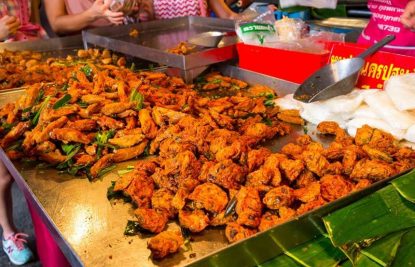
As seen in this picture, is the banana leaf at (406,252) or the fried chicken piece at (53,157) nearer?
the banana leaf at (406,252)

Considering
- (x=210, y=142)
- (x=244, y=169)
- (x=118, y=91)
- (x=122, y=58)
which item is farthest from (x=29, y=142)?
(x=122, y=58)

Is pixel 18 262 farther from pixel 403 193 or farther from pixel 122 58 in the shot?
pixel 403 193

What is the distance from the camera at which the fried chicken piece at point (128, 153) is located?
191 cm

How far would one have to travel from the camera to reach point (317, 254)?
134 centimetres

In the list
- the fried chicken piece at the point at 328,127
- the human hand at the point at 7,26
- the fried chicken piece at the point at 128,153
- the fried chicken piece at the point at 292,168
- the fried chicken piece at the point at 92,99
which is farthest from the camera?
the human hand at the point at 7,26

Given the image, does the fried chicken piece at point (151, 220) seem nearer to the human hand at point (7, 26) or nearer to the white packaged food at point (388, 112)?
the white packaged food at point (388, 112)

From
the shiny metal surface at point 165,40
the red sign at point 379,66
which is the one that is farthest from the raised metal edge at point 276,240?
the shiny metal surface at point 165,40

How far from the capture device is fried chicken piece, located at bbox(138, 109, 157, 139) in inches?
79.6

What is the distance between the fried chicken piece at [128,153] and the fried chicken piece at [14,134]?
62 centimetres

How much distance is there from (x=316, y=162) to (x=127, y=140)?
0.93 m

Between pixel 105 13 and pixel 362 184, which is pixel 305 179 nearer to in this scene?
pixel 362 184

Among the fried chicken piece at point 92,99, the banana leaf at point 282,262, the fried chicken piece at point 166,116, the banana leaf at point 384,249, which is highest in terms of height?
the fried chicken piece at point 92,99

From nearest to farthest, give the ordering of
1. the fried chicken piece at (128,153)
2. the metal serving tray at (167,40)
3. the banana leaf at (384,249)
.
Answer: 1. the banana leaf at (384,249)
2. the fried chicken piece at (128,153)
3. the metal serving tray at (167,40)

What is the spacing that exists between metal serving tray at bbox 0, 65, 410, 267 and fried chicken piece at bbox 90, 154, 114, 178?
0.05 m
